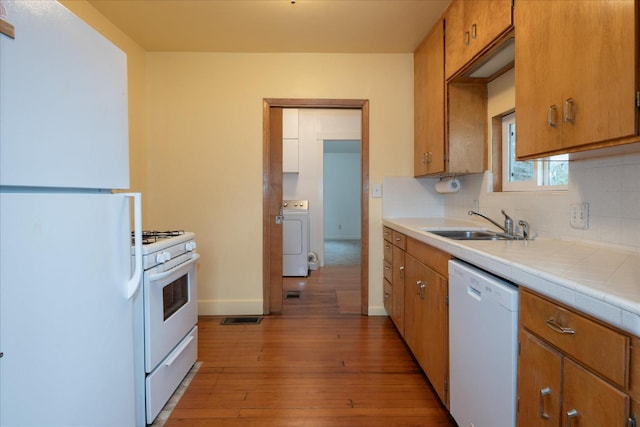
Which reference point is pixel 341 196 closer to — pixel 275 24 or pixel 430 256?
pixel 275 24

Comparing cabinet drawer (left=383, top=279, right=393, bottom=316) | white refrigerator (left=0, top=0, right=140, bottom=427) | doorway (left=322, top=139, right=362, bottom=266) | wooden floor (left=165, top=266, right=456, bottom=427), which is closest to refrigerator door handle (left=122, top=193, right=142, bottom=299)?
white refrigerator (left=0, top=0, right=140, bottom=427)

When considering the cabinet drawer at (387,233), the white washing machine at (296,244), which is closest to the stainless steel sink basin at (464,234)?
the cabinet drawer at (387,233)

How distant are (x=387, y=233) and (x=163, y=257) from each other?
1.86m

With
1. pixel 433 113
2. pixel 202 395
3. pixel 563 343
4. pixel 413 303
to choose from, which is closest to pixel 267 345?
pixel 202 395

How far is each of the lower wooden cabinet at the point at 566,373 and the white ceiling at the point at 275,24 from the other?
7.16 feet

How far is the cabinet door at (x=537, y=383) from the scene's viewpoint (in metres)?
0.88

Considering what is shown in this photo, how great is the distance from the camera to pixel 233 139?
304cm

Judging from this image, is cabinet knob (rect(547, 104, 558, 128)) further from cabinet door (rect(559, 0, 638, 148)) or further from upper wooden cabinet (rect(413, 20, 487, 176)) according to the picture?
upper wooden cabinet (rect(413, 20, 487, 176))

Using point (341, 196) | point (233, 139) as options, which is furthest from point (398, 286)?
point (341, 196)

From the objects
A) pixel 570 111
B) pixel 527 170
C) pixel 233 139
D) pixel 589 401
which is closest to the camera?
pixel 589 401

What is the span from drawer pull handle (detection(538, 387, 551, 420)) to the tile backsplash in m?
0.77

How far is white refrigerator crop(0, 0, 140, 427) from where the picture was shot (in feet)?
2.68

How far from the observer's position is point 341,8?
231cm

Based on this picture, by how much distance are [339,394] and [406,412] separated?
0.37 m
